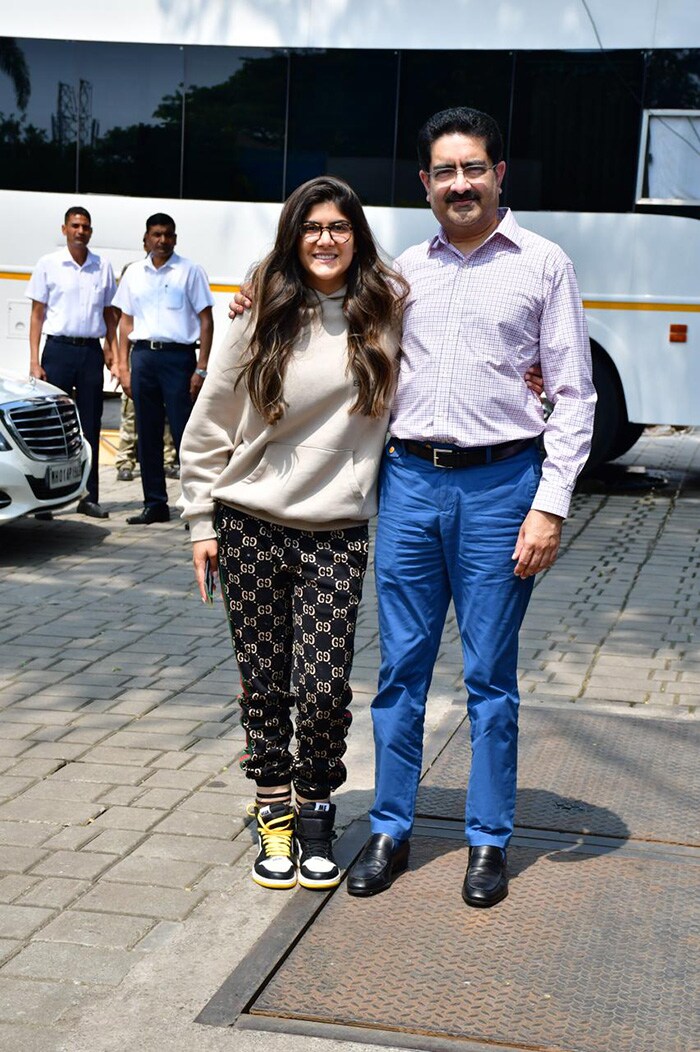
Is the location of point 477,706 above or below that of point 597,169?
below

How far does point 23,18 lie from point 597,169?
520 cm

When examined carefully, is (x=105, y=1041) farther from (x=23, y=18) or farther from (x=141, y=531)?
(x=23, y=18)

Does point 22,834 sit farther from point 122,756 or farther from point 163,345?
point 163,345

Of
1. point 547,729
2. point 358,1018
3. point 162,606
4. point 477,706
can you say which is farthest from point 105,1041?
point 162,606

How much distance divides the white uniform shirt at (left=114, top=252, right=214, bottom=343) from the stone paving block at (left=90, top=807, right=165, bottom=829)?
5.88 metres

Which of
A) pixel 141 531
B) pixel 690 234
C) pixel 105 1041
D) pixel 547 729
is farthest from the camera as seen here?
pixel 690 234

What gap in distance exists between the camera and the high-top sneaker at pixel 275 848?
420cm

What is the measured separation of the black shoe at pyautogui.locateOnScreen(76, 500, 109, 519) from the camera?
10.4 meters

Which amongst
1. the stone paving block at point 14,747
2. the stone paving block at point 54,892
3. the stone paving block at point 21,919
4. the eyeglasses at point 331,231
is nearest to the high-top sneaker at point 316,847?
the stone paving block at point 54,892

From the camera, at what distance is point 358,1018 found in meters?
3.42

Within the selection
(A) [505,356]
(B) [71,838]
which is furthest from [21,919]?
(A) [505,356]

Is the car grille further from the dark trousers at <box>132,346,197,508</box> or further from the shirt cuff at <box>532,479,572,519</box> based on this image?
the shirt cuff at <box>532,479,572,519</box>

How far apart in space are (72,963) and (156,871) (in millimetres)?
621

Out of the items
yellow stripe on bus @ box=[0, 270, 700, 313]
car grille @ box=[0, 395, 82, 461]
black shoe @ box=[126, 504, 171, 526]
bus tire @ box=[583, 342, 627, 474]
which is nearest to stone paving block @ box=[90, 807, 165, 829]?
car grille @ box=[0, 395, 82, 461]
